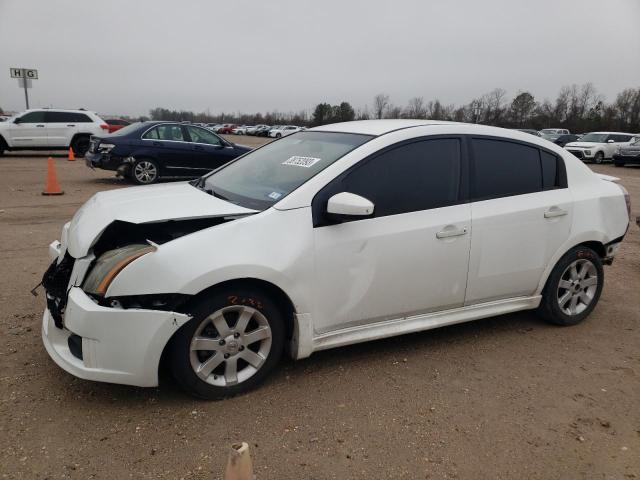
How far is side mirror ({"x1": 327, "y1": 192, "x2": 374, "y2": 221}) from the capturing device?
3.13m

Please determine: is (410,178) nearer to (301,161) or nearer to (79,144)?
(301,161)

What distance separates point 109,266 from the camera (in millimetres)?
2920

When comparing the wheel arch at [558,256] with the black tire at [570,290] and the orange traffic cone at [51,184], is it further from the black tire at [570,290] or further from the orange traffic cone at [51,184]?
the orange traffic cone at [51,184]

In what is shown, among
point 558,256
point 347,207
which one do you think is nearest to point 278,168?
point 347,207

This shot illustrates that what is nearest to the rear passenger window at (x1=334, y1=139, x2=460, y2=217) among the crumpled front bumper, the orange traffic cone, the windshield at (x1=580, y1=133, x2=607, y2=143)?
the crumpled front bumper

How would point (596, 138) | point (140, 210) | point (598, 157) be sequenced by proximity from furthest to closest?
point (596, 138)
point (598, 157)
point (140, 210)

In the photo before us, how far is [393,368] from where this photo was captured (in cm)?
363

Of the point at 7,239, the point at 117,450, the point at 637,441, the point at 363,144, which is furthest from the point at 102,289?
the point at 7,239

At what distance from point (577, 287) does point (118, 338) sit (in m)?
3.62

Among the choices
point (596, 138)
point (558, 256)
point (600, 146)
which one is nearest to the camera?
point (558, 256)

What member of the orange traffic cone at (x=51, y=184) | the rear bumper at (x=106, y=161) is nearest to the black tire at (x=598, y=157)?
the rear bumper at (x=106, y=161)

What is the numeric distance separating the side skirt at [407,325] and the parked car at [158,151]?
963 cm

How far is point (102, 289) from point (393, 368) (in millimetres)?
1954

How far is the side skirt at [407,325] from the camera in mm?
3340
